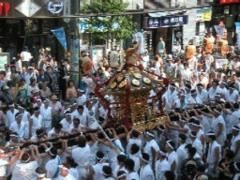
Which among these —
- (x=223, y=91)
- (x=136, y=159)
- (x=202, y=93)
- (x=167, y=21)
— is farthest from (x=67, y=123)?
(x=167, y=21)

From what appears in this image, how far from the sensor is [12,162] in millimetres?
12789

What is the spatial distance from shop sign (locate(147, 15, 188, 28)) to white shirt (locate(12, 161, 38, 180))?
2059 centimetres

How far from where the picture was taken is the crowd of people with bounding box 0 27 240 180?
12781mm

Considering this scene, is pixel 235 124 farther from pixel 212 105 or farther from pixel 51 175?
pixel 51 175

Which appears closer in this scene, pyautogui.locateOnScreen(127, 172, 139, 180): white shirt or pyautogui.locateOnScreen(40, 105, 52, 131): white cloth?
pyautogui.locateOnScreen(127, 172, 139, 180): white shirt

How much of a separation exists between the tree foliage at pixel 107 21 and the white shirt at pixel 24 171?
16153 mm

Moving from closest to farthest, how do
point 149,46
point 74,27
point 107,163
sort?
1. point 107,163
2. point 74,27
3. point 149,46

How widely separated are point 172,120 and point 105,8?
13.0m

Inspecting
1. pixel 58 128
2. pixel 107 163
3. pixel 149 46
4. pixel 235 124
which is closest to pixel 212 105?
pixel 235 124

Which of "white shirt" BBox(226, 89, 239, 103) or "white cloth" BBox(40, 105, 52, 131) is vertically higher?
"white shirt" BBox(226, 89, 239, 103)

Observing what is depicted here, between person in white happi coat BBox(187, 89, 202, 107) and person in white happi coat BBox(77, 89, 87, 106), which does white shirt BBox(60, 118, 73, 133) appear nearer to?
person in white happi coat BBox(77, 89, 87, 106)

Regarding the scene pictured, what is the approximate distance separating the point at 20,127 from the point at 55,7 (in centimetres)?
1085

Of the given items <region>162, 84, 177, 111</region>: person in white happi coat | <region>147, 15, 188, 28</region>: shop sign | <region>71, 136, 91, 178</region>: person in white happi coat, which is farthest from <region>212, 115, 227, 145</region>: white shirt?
<region>147, 15, 188, 28</region>: shop sign

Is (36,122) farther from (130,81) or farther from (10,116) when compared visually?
(130,81)
